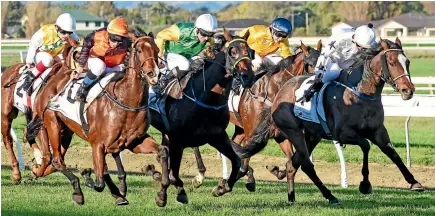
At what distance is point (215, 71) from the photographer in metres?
9.06

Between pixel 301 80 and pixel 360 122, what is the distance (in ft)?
3.35

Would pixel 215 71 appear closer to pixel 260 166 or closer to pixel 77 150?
pixel 260 166

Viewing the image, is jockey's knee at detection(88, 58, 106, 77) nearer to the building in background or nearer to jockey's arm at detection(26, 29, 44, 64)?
jockey's arm at detection(26, 29, 44, 64)

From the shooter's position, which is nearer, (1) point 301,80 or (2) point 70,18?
(1) point 301,80

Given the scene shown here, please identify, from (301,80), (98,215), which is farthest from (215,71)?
(98,215)

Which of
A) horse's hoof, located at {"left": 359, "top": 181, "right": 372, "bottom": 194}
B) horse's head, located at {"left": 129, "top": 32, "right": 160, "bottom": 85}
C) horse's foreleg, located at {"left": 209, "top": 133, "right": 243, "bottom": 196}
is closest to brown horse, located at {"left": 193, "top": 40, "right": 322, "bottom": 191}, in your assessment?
horse's foreleg, located at {"left": 209, "top": 133, "right": 243, "bottom": 196}

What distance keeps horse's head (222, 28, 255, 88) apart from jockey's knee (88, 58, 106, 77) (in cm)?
117

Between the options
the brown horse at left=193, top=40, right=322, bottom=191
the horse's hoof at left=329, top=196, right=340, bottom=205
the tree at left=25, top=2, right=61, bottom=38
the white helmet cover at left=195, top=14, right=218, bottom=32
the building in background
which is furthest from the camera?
the tree at left=25, top=2, right=61, bottom=38

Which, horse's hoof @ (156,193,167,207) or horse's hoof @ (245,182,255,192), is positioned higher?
horse's hoof @ (156,193,167,207)

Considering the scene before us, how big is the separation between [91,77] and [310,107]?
7.22 feet

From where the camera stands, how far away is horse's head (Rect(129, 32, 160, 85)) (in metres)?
8.06

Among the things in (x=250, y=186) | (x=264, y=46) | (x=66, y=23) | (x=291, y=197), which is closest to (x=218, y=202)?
(x=291, y=197)

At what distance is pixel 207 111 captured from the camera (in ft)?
29.5

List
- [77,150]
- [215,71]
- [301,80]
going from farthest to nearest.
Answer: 1. [77,150]
2. [301,80]
3. [215,71]
